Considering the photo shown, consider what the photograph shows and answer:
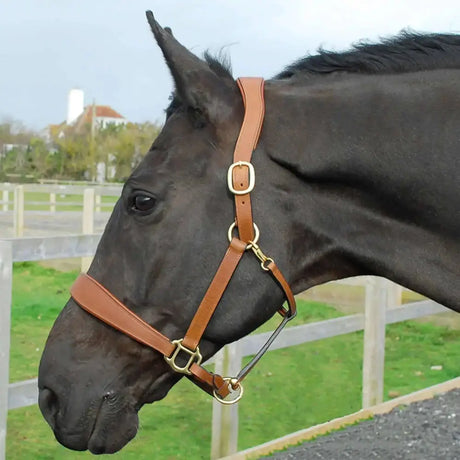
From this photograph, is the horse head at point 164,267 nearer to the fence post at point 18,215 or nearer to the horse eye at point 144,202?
the horse eye at point 144,202

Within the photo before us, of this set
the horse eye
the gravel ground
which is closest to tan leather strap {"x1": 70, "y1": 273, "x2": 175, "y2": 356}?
the horse eye

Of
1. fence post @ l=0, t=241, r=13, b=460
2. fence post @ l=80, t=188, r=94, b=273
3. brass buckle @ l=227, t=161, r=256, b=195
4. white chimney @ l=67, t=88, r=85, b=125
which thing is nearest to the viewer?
brass buckle @ l=227, t=161, r=256, b=195

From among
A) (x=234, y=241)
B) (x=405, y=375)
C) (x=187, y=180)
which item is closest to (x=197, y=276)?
(x=234, y=241)

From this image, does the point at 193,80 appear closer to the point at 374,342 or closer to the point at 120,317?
the point at 120,317

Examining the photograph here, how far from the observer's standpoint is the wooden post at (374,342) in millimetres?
5656

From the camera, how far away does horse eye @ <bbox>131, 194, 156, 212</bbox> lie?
85.5 inches

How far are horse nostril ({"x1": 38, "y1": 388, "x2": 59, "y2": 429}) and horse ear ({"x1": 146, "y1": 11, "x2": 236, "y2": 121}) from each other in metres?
1.03

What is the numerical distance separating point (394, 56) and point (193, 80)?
691mm

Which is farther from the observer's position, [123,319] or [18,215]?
[18,215]

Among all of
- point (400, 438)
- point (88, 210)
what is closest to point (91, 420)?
point (400, 438)

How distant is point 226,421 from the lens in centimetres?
448

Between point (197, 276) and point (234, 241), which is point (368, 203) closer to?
point (234, 241)

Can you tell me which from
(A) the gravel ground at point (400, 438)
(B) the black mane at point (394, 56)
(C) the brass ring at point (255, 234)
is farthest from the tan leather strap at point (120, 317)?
(A) the gravel ground at point (400, 438)

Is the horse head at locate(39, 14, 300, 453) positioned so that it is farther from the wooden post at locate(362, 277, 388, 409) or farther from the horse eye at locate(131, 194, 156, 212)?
the wooden post at locate(362, 277, 388, 409)
